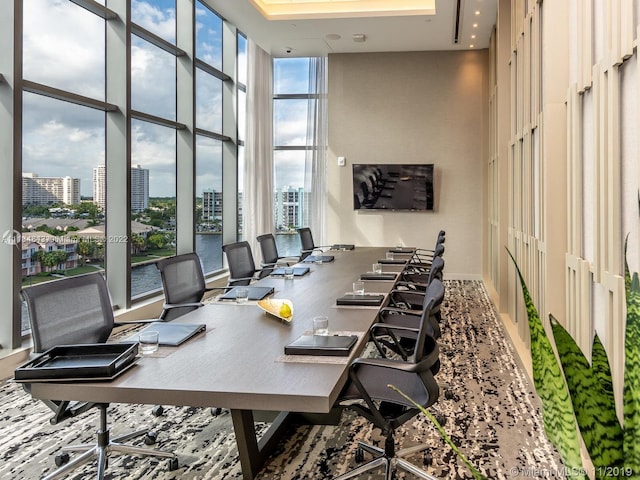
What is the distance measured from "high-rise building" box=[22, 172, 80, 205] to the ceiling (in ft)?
10.8

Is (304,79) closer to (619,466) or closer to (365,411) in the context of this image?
(365,411)

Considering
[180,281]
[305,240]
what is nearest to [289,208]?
[305,240]

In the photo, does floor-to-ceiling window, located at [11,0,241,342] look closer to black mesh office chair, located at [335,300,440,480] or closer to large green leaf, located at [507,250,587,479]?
black mesh office chair, located at [335,300,440,480]

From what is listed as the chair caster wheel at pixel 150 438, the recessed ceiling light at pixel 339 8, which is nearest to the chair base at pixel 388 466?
the chair caster wheel at pixel 150 438

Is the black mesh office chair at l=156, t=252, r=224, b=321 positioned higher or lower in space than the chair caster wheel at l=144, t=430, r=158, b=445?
higher

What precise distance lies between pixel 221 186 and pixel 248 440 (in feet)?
21.1

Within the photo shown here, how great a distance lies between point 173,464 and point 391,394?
122 centimetres

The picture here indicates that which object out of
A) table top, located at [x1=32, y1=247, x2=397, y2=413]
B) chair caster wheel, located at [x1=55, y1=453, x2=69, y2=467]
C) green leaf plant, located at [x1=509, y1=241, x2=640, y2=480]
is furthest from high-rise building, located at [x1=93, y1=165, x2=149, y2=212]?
green leaf plant, located at [x1=509, y1=241, x2=640, y2=480]

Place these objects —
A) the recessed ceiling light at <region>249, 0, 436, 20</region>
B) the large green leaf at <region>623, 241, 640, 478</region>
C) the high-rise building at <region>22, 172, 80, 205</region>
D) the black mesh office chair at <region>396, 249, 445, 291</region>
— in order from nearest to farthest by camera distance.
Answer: the large green leaf at <region>623, 241, 640, 478</region>
the black mesh office chair at <region>396, 249, 445, 291</region>
the high-rise building at <region>22, 172, 80, 205</region>
the recessed ceiling light at <region>249, 0, 436, 20</region>

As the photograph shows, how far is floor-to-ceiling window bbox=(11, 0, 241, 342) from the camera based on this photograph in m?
4.69

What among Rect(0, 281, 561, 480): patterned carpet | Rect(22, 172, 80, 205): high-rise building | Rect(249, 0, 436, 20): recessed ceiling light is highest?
Rect(249, 0, 436, 20): recessed ceiling light

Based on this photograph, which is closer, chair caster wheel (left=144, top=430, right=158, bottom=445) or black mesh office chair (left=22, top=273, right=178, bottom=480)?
black mesh office chair (left=22, top=273, right=178, bottom=480)

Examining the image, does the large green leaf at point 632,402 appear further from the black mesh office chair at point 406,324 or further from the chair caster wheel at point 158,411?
the chair caster wheel at point 158,411

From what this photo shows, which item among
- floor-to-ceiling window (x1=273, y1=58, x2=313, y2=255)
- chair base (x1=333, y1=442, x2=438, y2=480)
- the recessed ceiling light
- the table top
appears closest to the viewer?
the table top
